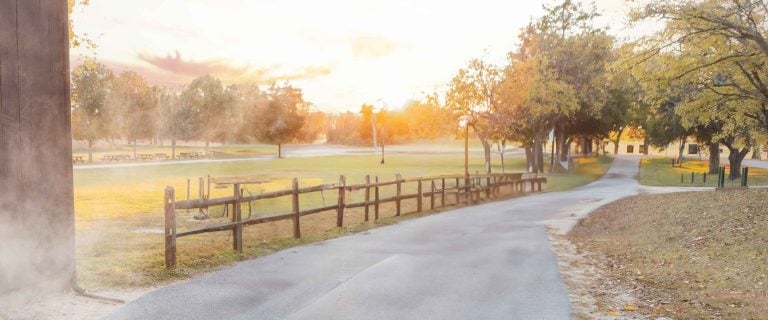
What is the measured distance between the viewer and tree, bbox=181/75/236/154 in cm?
7256

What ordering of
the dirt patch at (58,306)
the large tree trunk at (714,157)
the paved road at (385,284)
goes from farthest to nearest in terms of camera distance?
1. the large tree trunk at (714,157)
2. the paved road at (385,284)
3. the dirt patch at (58,306)

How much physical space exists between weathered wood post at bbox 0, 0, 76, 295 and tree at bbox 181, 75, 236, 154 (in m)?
65.8

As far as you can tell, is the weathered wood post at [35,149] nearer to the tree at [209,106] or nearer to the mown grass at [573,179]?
the mown grass at [573,179]

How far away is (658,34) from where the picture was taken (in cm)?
1675

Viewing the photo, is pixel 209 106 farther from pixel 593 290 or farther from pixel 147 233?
pixel 593 290

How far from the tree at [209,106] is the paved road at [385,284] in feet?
206

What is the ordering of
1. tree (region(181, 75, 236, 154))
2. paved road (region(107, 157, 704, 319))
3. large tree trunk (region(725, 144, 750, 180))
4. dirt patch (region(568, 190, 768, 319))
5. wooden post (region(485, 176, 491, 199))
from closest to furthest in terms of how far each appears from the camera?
paved road (region(107, 157, 704, 319)), dirt patch (region(568, 190, 768, 319)), wooden post (region(485, 176, 491, 199)), large tree trunk (region(725, 144, 750, 180)), tree (region(181, 75, 236, 154))

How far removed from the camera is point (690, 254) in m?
11.9

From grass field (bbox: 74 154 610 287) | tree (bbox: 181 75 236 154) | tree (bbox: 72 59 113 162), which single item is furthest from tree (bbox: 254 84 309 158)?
grass field (bbox: 74 154 610 287)

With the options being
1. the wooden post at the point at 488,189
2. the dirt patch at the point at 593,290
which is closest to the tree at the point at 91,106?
the wooden post at the point at 488,189

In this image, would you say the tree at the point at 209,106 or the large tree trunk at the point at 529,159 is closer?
the large tree trunk at the point at 529,159

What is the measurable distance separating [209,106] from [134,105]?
966 centimetres

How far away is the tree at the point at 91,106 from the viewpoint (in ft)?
190

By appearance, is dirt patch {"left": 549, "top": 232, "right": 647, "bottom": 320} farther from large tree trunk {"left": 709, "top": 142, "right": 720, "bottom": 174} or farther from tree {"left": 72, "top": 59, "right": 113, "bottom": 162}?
tree {"left": 72, "top": 59, "right": 113, "bottom": 162}
